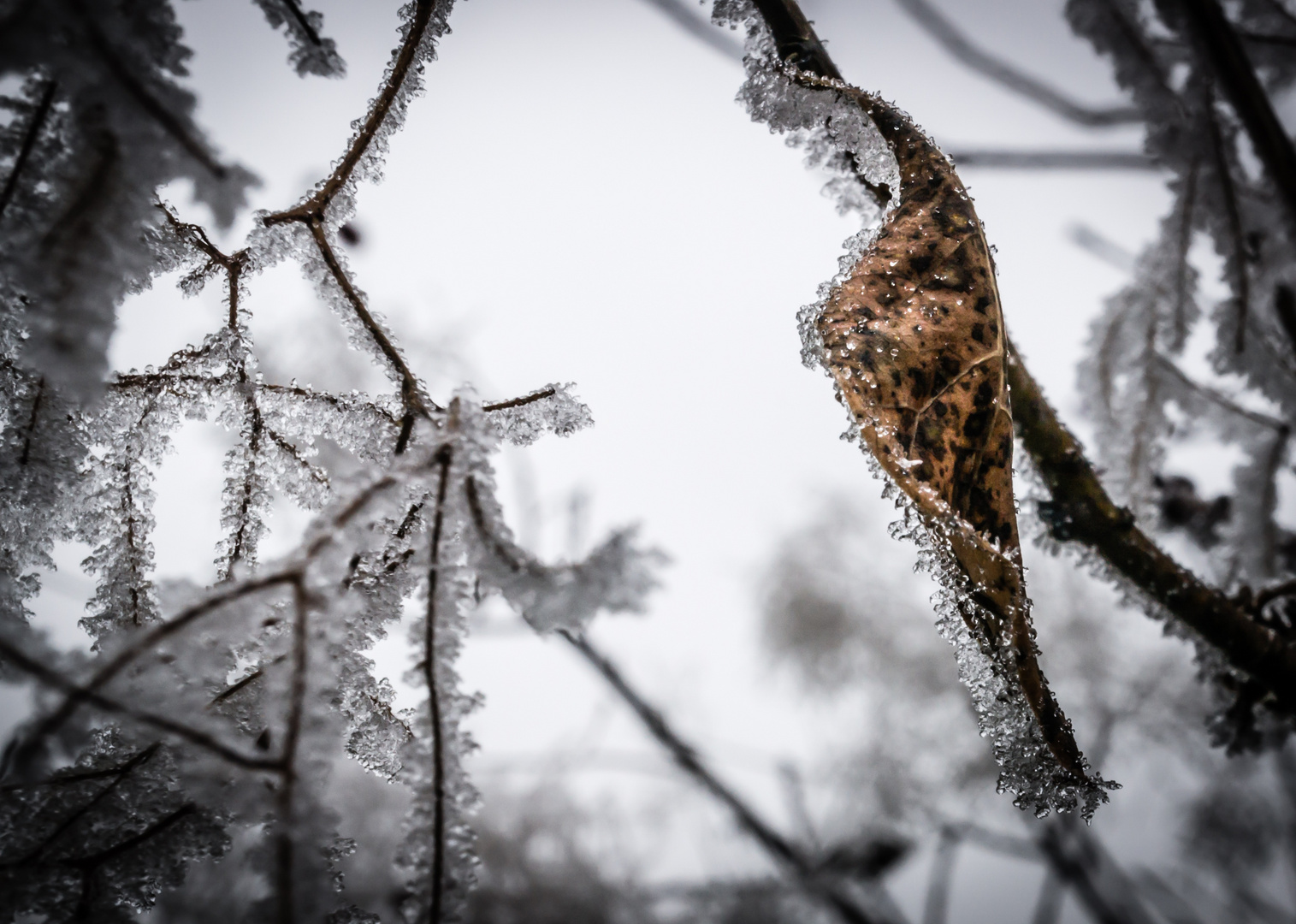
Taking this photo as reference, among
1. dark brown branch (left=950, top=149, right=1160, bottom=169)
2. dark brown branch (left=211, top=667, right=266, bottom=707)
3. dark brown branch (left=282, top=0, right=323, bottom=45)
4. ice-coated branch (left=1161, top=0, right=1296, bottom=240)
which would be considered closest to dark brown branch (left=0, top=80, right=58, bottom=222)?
dark brown branch (left=282, top=0, right=323, bottom=45)

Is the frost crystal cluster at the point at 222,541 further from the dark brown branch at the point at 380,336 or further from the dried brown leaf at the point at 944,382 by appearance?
the dried brown leaf at the point at 944,382

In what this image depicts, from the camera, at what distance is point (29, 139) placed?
23 centimetres

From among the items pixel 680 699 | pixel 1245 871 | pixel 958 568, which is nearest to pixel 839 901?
pixel 958 568

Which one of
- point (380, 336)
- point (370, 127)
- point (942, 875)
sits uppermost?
point (370, 127)

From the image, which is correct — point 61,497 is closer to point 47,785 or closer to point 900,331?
point 47,785

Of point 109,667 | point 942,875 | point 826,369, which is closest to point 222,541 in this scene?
point 109,667

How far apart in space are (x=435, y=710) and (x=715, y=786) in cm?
88

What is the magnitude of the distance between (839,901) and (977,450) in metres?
1.36

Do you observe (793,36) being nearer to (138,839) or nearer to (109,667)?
(109,667)

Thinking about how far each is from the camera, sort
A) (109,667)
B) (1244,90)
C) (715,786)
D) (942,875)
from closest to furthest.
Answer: (109,667)
(1244,90)
(715,786)
(942,875)

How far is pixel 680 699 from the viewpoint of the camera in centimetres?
339

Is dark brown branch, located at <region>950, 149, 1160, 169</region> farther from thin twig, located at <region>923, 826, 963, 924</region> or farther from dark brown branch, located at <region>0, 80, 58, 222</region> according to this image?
thin twig, located at <region>923, 826, 963, 924</region>

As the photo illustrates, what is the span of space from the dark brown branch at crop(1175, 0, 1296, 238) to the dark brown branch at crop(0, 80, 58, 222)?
60cm

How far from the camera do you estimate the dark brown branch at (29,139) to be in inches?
9.1
